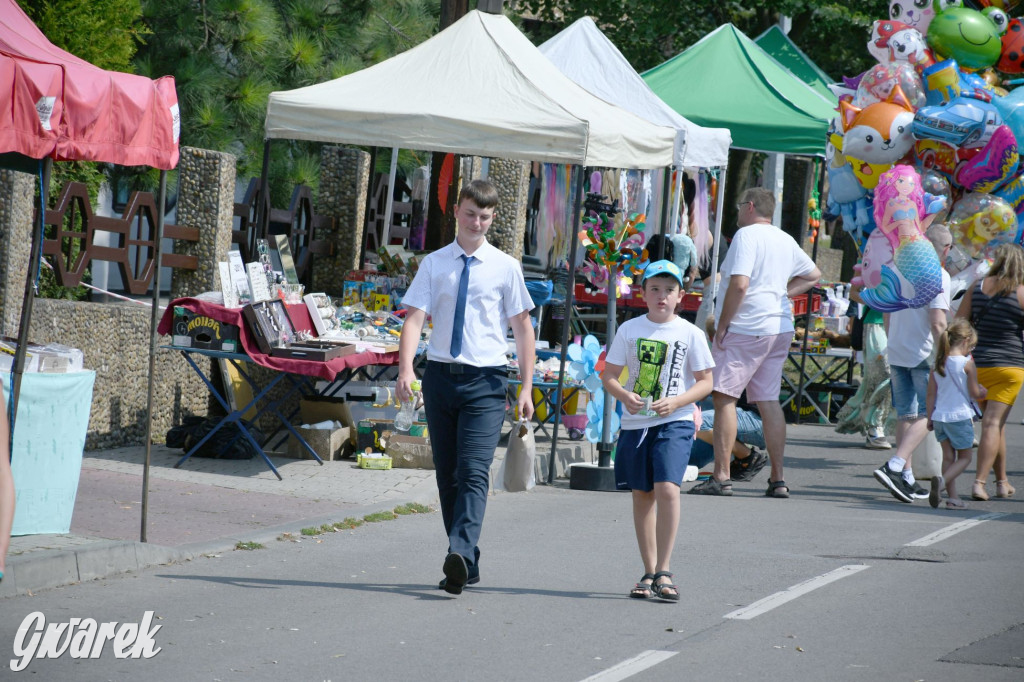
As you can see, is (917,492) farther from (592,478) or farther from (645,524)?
(645,524)

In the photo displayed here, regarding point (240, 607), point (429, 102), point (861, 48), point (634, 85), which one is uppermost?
point (861, 48)

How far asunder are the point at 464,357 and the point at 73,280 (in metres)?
5.25

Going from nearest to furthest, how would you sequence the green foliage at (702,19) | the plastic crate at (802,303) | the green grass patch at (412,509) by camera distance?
the green grass patch at (412,509) → the plastic crate at (802,303) → the green foliage at (702,19)

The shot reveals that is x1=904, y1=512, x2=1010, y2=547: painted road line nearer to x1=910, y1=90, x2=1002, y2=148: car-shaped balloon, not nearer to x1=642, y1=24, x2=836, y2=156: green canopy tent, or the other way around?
x1=910, y1=90, x2=1002, y2=148: car-shaped balloon

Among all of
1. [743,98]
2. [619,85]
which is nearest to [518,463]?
[619,85]

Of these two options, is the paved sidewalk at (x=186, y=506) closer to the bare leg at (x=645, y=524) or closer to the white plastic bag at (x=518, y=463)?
the white plastic bag at (x=518, y=463)

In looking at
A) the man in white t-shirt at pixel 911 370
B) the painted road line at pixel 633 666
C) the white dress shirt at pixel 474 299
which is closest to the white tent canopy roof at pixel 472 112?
the man in white t-shirt at pixel 911 370

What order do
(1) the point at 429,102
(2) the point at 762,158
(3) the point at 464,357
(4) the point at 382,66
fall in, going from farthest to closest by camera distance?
(2) the point at 762,158 → (4) the point at 382,66 → (1) the point at 429,102 → (3) the point at 464,357

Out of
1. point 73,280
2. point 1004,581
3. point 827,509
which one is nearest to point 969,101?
point 827,509

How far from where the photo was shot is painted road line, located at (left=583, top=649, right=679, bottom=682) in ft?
17.0

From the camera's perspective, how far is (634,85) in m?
14.7

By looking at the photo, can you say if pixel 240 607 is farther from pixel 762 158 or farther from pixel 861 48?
pixel 861 48

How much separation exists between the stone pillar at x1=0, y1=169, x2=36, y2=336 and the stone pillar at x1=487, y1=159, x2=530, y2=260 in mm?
5956

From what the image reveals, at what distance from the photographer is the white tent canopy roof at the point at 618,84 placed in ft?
47.1
